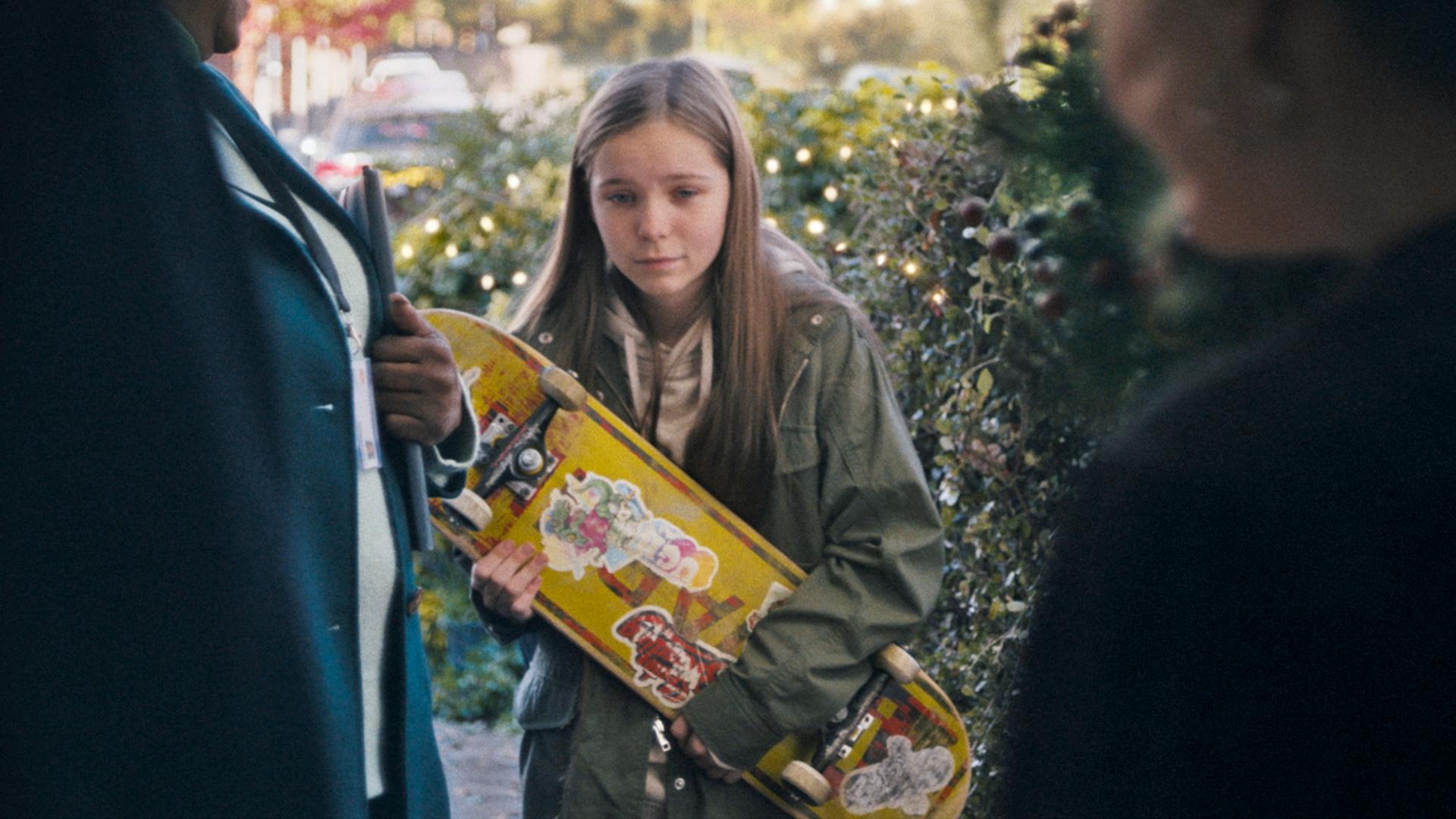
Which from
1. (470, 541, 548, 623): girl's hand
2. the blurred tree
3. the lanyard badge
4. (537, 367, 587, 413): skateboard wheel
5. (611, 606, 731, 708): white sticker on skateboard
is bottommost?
(611, 606, 731, 708): white sticker on skateboard

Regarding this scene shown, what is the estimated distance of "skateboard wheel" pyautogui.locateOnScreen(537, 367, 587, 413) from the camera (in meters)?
2.44

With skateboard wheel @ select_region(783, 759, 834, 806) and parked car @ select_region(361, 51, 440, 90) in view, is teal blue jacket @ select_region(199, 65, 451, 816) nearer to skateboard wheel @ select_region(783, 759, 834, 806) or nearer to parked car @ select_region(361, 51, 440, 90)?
skateboard wheel @ select_region(783, 759, 834, 806)

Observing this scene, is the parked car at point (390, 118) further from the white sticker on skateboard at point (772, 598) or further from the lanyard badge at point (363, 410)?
the lanyard badge at point (363, 410)

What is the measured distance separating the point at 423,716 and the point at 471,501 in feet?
2.18

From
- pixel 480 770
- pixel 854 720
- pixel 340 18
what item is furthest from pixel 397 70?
pixel 854 720

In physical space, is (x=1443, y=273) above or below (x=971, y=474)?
above

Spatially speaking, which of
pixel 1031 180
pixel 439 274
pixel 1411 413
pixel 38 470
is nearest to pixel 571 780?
pixel 38 470

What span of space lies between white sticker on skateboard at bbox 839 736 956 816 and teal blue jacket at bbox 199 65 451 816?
2.62 ft

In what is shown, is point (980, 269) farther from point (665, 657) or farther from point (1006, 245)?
point (1006, 245)

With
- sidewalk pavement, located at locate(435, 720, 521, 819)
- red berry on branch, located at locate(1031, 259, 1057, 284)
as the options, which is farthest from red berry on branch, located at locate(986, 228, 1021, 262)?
sidewalk pavement, located at locate(435, 720, 521, 819)

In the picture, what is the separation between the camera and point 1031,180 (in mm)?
832

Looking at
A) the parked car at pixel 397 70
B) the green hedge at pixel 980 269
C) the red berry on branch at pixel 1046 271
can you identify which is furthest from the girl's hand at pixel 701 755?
the parked car at pixel 397 70

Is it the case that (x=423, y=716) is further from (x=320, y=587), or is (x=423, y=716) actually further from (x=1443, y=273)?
(x=1443, y=273)

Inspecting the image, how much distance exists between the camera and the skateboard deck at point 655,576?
91.9 inches
